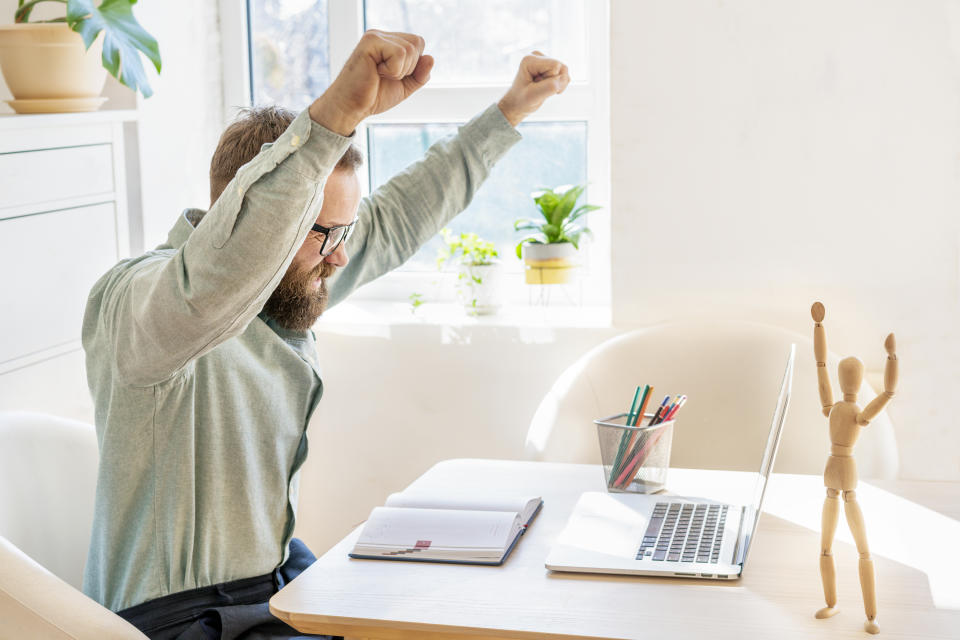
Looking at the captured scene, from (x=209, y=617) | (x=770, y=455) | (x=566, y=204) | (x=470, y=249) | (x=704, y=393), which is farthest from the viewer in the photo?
(x=470, y=249)

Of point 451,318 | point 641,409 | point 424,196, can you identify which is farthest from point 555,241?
point 641,409

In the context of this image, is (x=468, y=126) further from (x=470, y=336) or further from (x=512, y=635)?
(x=512, y=635)

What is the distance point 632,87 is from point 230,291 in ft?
4.43

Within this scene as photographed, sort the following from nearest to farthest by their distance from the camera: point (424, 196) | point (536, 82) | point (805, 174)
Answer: point (536, 82) < point (424, 196) < point (805, 174)

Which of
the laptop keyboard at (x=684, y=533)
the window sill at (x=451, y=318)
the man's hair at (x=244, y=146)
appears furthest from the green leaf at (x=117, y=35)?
the laptop keyboard at (x=684, y=533)

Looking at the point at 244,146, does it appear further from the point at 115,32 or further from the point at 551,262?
the point at 551,262

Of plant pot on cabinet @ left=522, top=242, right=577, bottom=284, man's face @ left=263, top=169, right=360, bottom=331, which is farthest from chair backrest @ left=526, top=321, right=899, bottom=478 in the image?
man's face @ left=263, top=169, right=360, bottom=331

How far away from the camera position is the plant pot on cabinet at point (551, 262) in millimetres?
2420

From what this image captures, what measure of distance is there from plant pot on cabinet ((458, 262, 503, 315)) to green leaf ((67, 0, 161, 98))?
832 millimetres

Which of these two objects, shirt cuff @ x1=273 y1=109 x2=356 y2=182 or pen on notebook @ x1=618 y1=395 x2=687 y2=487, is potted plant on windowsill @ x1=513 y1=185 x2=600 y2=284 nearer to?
pen on notebook @ x1=618 y1=395 x2=687 y2=487

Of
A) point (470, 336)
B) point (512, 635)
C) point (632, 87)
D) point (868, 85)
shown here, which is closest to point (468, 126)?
point (632, 87)

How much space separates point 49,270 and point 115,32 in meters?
0.49

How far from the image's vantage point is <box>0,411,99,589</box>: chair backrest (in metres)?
1.56

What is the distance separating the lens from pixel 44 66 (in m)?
2.04
